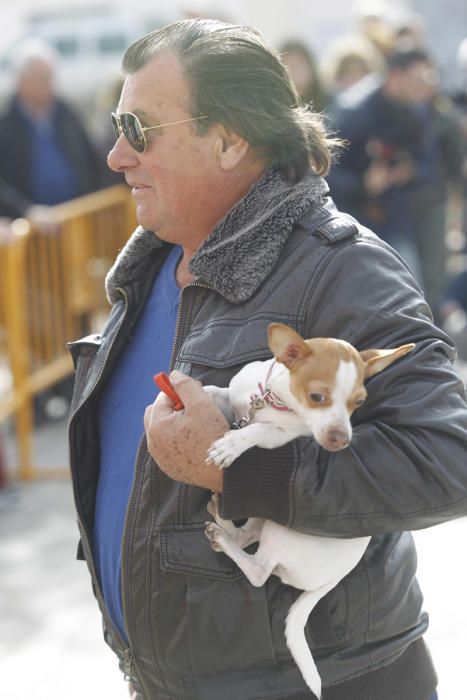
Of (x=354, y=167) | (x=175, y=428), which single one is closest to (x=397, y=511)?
(x=175, y=428)

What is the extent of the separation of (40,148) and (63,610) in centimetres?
411

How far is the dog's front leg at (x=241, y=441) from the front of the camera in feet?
6.27

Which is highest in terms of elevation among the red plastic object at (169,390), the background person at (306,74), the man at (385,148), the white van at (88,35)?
the red plastic object at (169,390)

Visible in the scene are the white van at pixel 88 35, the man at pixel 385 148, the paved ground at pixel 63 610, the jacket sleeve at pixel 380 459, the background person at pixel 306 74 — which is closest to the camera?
the jacket sleeve at pixel 380 459

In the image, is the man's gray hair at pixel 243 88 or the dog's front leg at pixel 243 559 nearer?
the dog's front leg at pixel 243 559

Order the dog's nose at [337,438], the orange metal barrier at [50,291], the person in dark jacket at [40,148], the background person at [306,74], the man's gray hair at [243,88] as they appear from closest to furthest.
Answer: the dog's nose at [337,438], the man's gray hair at [243,88], the orange metal barrier at [50,291], the person in dark jacket at [40,148], the background person at [306,74]

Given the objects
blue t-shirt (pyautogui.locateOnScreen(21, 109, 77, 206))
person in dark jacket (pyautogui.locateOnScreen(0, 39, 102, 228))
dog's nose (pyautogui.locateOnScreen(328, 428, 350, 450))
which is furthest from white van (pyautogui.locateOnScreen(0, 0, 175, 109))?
dog's nose (pyautogui.locateOnScreen(328, 428, 350, 450))

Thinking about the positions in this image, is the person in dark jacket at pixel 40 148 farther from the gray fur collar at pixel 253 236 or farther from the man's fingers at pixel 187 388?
the man's fingers at pixel 187 388

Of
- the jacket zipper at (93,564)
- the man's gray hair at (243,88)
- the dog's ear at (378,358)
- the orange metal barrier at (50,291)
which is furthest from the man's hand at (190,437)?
the orange metal barrier at (50,291)

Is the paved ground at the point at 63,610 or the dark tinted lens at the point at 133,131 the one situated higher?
the dark tinted lens at the point at 133,131

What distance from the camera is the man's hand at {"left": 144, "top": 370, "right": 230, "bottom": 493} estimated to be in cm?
196

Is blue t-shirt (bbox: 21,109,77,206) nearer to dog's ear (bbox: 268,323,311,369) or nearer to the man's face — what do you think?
the man's face

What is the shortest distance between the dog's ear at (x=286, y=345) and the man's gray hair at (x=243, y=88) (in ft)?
1.71

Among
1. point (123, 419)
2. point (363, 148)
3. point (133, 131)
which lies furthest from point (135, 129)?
point (363, 148)
